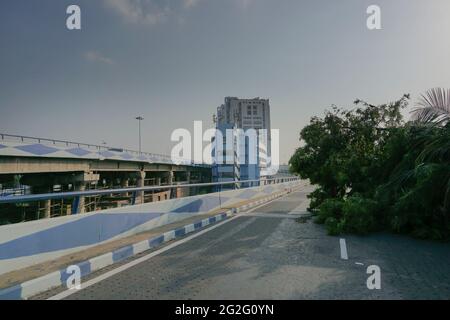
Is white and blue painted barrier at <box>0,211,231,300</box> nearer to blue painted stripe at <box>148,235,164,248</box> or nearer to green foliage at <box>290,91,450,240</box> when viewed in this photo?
blue painted stripe at <box>148,235,164,248</box>

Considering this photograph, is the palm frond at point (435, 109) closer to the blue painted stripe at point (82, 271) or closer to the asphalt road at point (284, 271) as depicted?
the asphalt road at point (284, 271)

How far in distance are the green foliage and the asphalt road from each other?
715 millimetres

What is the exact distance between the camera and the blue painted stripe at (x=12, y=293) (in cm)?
374

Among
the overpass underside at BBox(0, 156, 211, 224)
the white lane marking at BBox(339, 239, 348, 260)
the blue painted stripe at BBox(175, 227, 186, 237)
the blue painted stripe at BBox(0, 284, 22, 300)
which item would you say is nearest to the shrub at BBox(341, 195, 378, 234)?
the white lane marking at BBox(339, 239, 348, 260)

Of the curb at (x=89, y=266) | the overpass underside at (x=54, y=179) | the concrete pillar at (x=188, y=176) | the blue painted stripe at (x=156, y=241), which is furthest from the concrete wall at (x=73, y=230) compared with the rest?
the concrete pillar at (x=188, y=176)

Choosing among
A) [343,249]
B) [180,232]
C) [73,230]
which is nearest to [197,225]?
[180,232]

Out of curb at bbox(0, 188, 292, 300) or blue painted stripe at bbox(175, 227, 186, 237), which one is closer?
curb at bbox(0, 188, 292, 300)

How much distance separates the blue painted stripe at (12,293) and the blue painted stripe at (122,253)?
1.79 meters

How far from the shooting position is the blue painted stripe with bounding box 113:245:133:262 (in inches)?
221

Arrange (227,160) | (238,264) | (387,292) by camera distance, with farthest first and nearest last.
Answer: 1. (227,160)
2. (238,264)
3. (387,292)

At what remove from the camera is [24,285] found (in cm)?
398
